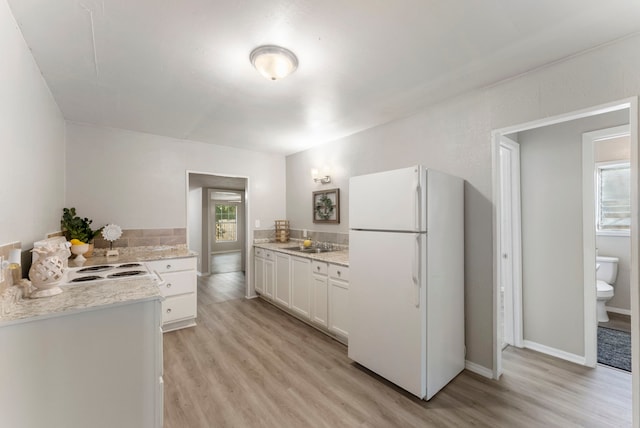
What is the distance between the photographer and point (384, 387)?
86.4 inches

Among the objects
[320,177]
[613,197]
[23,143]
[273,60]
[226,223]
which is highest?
[273,60]

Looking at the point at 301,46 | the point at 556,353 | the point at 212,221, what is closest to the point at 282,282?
the point at 301,46

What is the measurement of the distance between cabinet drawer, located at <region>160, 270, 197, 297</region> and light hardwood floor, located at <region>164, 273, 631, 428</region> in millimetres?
596

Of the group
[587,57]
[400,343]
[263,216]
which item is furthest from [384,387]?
[263,216]

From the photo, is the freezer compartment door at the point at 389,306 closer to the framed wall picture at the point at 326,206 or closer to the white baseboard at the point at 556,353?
the framed wall picture at the point at 326,206

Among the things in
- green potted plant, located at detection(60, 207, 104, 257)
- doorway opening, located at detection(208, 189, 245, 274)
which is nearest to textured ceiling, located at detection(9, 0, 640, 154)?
green potted plant, located at detection(60, 207, 104, 257)

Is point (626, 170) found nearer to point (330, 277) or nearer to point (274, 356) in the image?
point (330, 277)

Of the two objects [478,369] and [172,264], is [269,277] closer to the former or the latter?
[172,264]

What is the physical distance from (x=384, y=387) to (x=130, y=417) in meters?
1.71

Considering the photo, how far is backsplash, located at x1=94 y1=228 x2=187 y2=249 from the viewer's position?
3516 mm

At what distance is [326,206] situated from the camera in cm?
408

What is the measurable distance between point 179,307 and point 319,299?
1.72m

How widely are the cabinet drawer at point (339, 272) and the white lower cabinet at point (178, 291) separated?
5.81 ft

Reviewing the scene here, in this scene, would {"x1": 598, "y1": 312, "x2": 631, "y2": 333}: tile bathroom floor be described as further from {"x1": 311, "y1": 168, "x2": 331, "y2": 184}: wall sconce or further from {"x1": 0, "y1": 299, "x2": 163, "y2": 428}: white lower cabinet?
{"x1": 0, "y1": 299, "x2": 163, "y2": 428}: white lower cabinet
